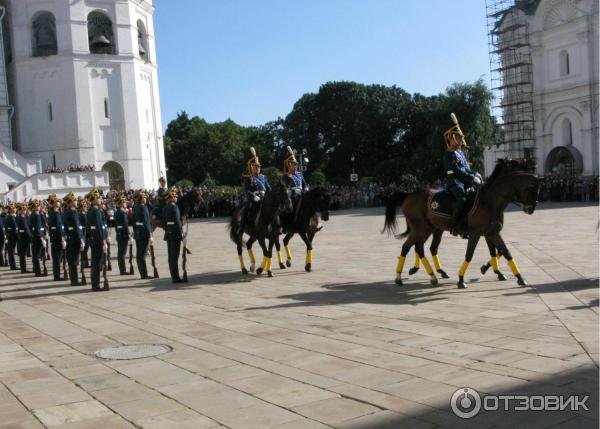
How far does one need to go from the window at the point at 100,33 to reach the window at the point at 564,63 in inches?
1403

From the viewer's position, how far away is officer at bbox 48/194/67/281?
666 inches

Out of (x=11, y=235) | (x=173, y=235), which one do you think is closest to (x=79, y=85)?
(x=11, y=235)

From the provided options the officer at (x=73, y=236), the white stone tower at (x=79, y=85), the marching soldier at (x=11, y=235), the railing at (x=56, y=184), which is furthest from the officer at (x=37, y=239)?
the white stone tower at (x=79, y=85)

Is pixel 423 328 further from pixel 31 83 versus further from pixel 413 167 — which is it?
pixel 413 167

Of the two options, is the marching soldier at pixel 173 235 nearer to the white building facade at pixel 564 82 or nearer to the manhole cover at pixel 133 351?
the manhole cover at pixel 133 351

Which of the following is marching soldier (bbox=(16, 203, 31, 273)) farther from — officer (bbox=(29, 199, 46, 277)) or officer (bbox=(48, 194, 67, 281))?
officer (bbox=(48, 194, 67, 281))

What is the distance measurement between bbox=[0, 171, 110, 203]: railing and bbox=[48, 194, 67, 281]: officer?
24924 mm

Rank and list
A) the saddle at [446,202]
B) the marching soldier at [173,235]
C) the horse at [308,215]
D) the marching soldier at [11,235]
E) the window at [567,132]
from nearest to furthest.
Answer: the saddle at [446,202], the marching soldier at [173,235], the horse at [308,215], the marching soldier at [11,235], the window at [567,132]

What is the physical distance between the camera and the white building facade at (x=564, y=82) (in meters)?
52.5

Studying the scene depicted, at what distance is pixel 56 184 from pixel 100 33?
15.4 meters

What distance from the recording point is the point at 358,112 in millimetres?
73062

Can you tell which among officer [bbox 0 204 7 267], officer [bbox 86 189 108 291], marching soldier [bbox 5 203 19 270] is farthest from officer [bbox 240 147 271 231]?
officer [bbox 0 204 7 267]

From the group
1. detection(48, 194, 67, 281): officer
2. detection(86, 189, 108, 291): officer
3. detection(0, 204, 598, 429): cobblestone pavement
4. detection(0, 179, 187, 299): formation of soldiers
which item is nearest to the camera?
detection(0, 204, 598, 429): cobblestone pavement

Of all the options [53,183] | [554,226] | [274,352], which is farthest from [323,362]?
[53,183]
